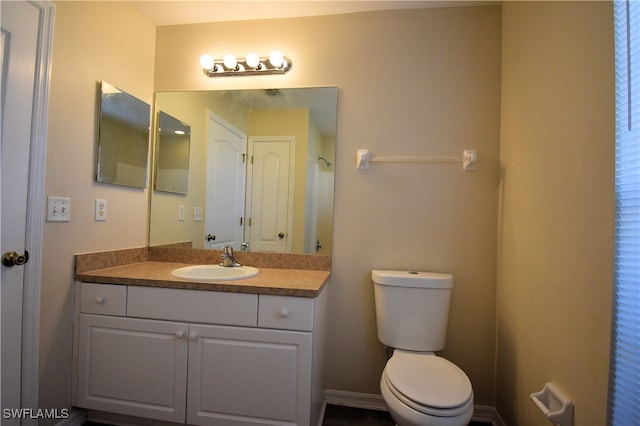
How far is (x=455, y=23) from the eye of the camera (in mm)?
1677

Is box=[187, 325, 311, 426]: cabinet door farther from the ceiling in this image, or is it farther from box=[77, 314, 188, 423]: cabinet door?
the ceiling

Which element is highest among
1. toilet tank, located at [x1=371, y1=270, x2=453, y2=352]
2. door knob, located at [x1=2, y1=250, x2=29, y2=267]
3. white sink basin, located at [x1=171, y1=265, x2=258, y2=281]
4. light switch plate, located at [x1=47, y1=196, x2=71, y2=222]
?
light switch plate, located at [x1=47, y1=196, x2=71, y2=222]

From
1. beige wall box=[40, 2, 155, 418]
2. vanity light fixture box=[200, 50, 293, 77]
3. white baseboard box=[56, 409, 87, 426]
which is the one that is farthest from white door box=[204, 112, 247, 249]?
white baseboard box=[56, 409, 87, 426]

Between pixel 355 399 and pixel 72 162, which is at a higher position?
pixel 72 162

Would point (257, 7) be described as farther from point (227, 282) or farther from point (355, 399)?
point (355, 399)

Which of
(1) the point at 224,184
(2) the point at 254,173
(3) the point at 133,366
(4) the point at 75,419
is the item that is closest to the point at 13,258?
(3) the point at 133,366

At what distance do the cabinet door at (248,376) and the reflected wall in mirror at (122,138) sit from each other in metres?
0.98

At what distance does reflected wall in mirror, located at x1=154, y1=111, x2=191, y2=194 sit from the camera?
191 cm

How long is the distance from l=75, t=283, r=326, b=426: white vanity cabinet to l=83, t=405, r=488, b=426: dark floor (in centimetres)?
19

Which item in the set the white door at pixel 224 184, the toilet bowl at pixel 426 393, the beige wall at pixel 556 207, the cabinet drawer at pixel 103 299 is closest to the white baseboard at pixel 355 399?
the toilet bowl at pixel 426 393

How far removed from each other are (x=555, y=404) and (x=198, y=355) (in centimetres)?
146

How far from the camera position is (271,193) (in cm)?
182

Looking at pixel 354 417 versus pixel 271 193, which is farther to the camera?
pixel 271 193

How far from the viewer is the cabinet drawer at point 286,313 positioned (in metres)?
1.29
